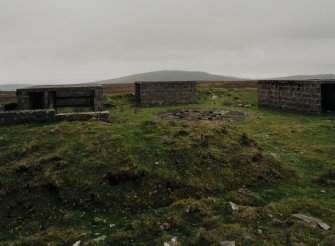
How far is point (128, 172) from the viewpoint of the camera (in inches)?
396

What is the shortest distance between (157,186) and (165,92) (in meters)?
19.5

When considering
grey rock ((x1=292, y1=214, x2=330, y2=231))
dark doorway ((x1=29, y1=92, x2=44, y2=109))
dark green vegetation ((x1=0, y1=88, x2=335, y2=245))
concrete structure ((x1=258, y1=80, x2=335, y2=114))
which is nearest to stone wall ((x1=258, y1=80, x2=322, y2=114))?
concrete structure ((x1=258, y1=80, x2=335, y2=114))

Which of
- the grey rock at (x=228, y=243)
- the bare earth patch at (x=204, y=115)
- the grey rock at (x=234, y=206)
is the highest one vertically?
the bare earth patch at (x=204, y=115)

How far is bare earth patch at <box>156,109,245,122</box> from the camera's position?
20.6 meters

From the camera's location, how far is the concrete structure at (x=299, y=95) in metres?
22.3

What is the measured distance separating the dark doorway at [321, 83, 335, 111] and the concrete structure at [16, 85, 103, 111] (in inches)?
639

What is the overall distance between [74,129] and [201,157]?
527 centimetres

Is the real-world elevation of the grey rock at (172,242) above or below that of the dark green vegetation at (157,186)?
below

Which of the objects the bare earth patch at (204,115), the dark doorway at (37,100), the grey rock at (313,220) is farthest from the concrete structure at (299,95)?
the dark doorway at (37,100)

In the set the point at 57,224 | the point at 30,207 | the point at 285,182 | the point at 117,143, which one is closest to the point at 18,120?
the point at 117,143

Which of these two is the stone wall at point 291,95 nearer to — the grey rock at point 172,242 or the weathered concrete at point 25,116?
the weathered concrete at point 25,116

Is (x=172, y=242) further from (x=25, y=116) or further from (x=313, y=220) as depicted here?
(x=25, y=116)

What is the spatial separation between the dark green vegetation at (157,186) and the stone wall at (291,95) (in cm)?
890

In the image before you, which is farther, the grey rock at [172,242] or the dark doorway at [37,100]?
the dark doorway at [37,100]
